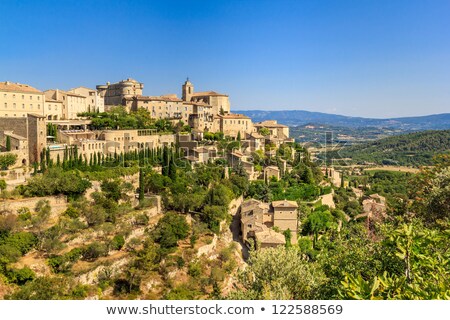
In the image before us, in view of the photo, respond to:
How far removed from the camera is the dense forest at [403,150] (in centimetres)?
9388

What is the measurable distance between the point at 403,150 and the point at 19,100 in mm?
103215

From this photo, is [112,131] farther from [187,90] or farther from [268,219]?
[187,90]

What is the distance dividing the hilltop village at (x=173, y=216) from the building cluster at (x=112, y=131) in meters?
0.15

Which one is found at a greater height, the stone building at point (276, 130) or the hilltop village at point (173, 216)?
the stone building at point (276, 130)

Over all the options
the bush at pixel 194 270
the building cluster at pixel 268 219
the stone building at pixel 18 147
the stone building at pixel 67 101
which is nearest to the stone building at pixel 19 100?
the stone building at pixel 67 101

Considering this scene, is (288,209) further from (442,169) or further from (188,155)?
(442,169)

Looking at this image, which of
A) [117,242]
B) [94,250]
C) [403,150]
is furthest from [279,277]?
[403,150]

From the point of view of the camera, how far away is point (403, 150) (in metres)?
106

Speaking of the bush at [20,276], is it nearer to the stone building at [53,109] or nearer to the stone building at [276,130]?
the stone building at [53,109]

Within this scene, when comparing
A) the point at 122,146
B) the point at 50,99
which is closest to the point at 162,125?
the point at 122,146

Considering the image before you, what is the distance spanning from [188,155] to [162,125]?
6.59 m

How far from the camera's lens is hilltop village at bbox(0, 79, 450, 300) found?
394 inches

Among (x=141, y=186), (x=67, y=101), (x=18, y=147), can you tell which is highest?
(x=67, y=101)

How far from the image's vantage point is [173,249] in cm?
2167
